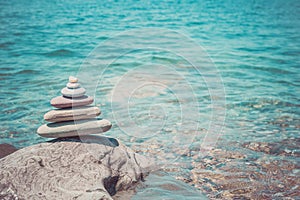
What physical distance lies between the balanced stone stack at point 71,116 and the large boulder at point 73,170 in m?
0.12

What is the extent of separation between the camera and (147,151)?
5254 millimetres

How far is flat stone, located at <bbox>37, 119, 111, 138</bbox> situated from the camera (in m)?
3.91

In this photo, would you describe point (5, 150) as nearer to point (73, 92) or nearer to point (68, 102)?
point (68, 102)

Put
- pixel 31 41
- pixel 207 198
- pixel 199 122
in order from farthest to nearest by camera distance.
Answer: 1. pixel 31 41
2. pixel 199 122
3. pixel 207 198

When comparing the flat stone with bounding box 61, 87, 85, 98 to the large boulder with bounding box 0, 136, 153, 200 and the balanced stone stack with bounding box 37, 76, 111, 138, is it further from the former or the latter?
the large boulder with bounding box 0, 136, 153, 200

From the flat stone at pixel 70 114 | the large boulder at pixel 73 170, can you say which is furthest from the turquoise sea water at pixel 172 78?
the flat stone at pixel 70 114

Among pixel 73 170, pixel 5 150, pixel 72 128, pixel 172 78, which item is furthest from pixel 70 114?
pixel 172 78

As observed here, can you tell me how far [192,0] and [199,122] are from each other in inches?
1411

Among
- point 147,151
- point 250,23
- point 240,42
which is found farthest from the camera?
point 250,23

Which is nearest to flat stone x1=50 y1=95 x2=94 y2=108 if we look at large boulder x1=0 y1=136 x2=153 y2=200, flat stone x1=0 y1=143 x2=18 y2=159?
large boulder x1=0 y1=136 x2=153 y2=200

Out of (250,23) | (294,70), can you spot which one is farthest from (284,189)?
(250,23)

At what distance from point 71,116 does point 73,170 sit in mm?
621

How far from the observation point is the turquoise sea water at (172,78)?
5738mm

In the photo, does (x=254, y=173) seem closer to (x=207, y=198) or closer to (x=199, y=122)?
(x=207, y=198)
